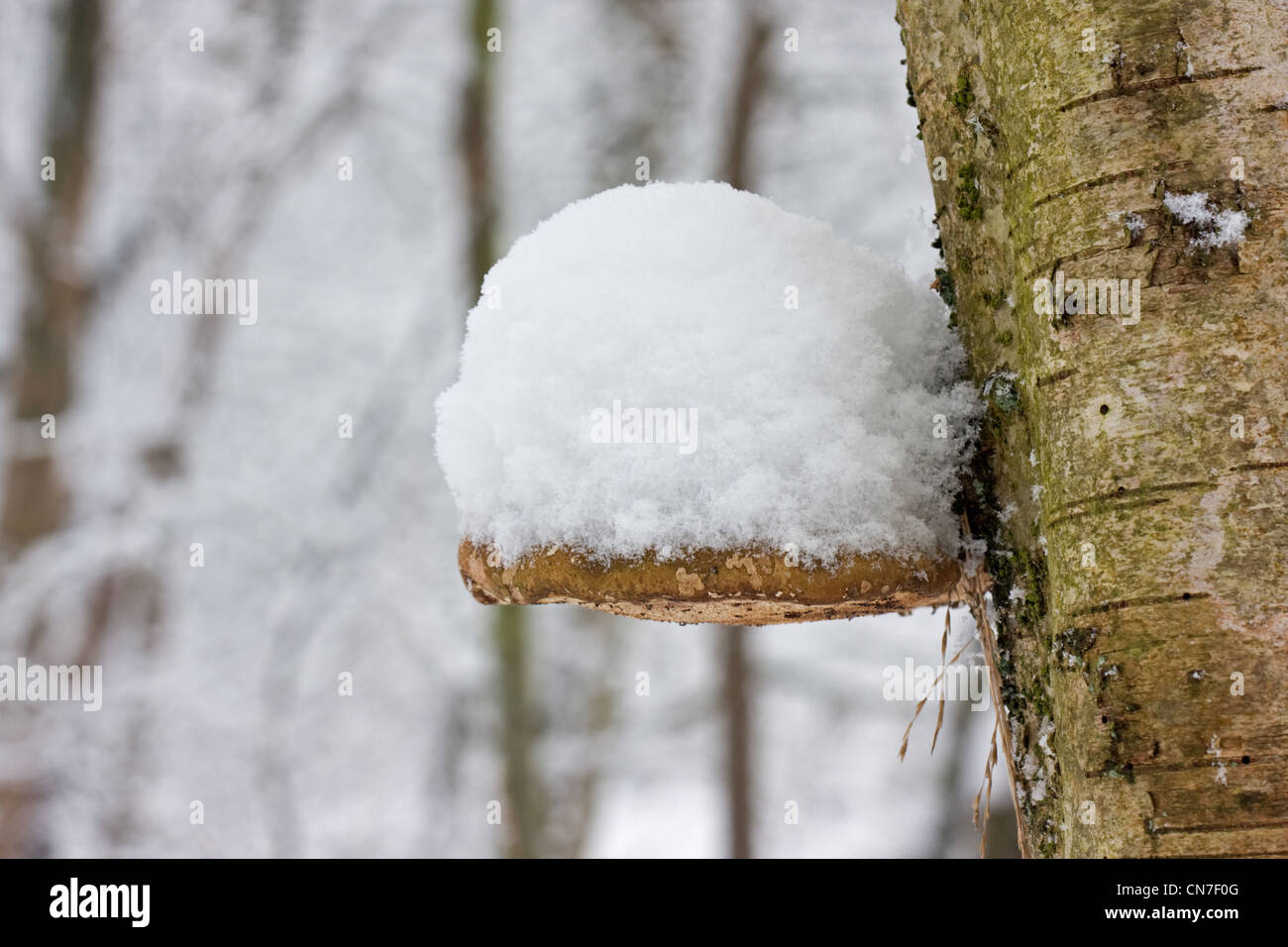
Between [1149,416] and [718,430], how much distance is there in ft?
1.67

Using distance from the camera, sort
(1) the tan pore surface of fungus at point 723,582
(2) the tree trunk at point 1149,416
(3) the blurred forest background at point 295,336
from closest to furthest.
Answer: (2) the tree trunk at point 1149,416
(1) the tan pore surface of fungus at point 723,582
(3) the blurred forest background at point 295,336

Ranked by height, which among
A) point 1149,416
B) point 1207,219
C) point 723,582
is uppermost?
point 1207,219

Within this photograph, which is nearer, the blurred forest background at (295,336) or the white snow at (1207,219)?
the white snow at (1207,219)

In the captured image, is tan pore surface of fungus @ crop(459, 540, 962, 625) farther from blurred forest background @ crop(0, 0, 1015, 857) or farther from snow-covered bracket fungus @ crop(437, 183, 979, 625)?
blurred forest background @ crop(0, 0, 1015, 857)

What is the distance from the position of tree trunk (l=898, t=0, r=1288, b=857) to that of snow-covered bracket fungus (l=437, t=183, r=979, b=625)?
16 cm

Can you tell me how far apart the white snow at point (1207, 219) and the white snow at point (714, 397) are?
1.14 ft

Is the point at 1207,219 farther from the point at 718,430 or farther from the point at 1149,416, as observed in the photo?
the point at 718,430

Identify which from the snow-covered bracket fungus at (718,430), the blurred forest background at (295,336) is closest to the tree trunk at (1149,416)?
the snow-covered bracket fungus at (718,430)

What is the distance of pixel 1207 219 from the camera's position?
3.29ft

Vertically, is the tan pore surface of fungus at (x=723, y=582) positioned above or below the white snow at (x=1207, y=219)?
below

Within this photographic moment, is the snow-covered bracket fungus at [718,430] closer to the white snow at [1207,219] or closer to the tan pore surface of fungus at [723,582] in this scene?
the tan pore surface of fungus at [723,582]

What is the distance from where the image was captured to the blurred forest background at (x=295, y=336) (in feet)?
20.1

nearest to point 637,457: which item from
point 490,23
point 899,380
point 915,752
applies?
point 899,380

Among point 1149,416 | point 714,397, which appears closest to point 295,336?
point 714,397
